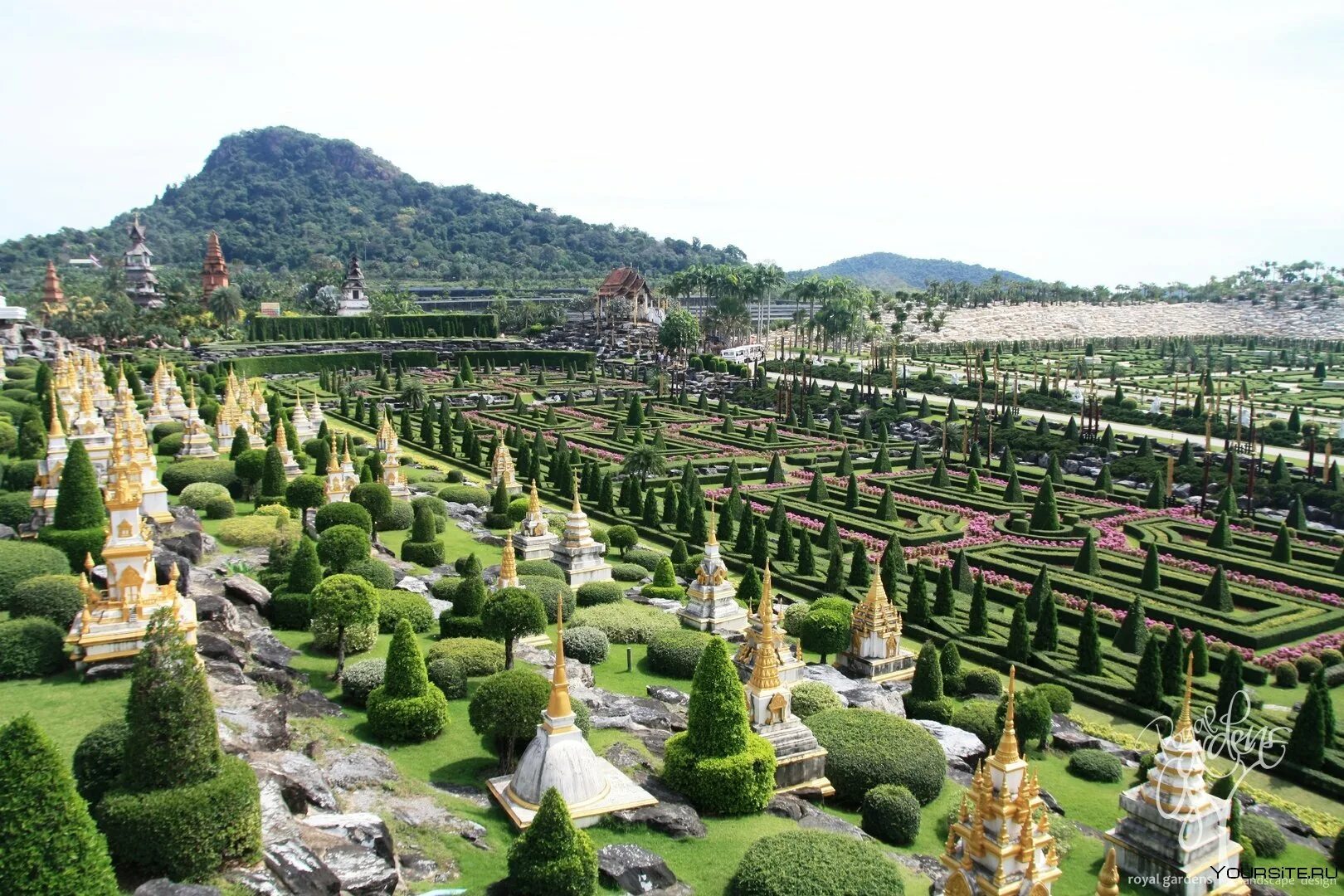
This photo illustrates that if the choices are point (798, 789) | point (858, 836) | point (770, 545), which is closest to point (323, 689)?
point (798, 789)

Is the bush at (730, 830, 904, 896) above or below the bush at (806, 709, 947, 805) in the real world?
above

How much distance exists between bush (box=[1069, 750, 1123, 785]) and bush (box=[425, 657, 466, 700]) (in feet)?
46.7

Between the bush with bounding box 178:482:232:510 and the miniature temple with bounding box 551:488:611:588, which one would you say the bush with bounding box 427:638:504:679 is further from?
the bush with bounding box 178:482:232:510

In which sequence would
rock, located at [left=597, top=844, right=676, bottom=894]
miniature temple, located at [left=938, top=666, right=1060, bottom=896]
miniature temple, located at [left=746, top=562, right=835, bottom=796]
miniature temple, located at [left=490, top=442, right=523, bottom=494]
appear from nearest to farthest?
miniature temple, located at [left=938, top=666, right=1060, bottom=896] < rock, located at [left=597, top=844, right=676, bottom=894] < miniature temple, located at [left=746, top=562, right=835, bottom=796] < miniature temple, located at [left=490, top=442, right=523, bottom=494]

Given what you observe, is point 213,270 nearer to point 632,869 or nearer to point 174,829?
point 174,829

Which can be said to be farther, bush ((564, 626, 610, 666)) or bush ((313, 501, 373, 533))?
bush ((313, 501, 373, 533))

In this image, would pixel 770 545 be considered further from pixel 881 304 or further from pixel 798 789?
pixel 881 304

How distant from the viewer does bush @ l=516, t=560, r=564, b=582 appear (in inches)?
1345

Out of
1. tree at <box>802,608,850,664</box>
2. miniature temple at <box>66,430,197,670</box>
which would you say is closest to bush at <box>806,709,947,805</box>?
tree at <box>802,608,850,664</box>

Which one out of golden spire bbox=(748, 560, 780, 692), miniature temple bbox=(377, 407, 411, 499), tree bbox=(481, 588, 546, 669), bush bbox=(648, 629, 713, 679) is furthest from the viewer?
miniature temple bbox=(377, 407, 411, 499)

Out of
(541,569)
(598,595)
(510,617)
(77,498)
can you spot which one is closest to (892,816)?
(510,617)

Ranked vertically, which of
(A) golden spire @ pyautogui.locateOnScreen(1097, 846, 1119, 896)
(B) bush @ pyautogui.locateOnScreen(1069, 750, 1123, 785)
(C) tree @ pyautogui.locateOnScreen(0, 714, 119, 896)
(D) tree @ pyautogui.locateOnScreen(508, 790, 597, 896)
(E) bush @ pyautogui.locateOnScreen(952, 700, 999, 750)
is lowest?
(B) bush @ pyautogui.locateOnScreen(1069, 750, 1123, 785)

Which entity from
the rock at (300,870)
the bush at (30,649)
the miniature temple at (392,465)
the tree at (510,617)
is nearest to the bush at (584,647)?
the tree at (510,617)

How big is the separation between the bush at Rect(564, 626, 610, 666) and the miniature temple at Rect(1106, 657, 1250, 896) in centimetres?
1353
